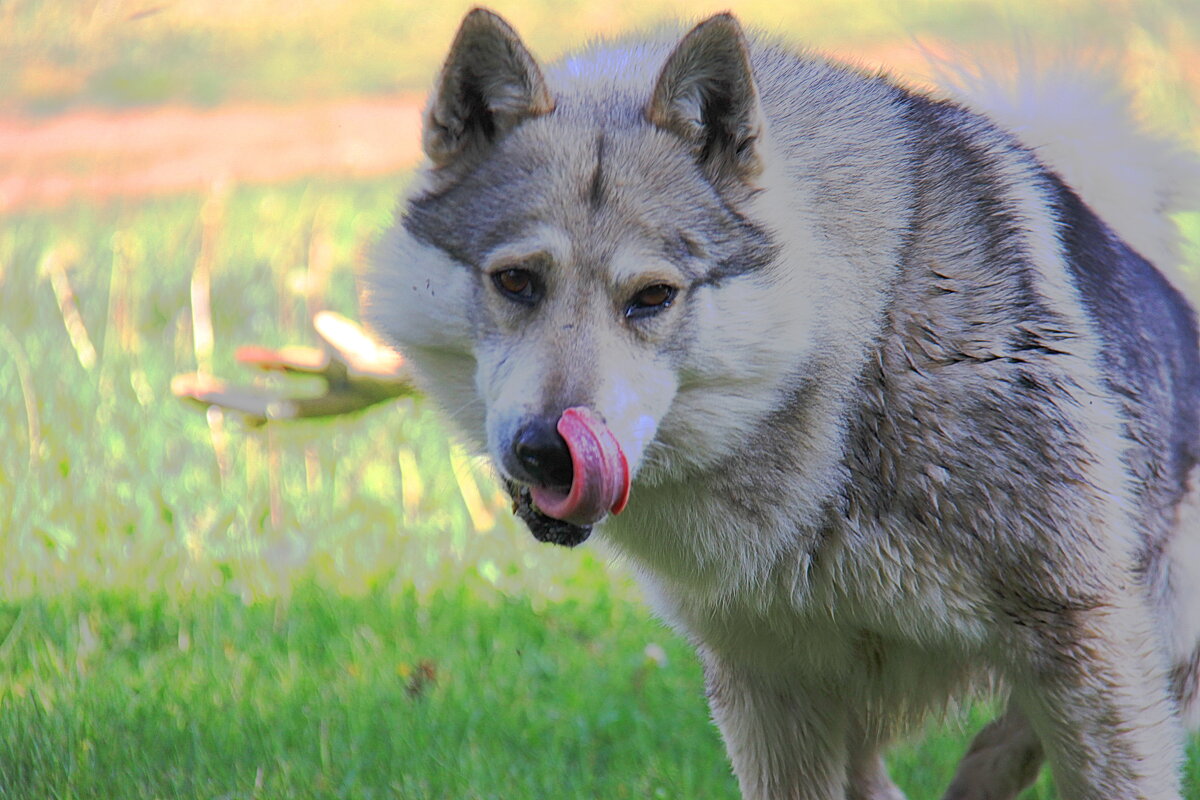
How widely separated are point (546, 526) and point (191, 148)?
9.76 m

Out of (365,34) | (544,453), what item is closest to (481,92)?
(544,453)

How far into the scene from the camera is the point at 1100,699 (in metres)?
2.79

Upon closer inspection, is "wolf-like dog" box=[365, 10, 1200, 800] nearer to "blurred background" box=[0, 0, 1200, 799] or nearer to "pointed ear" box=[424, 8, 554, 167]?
"pointed ear" box=[424, 8, 554, 167]

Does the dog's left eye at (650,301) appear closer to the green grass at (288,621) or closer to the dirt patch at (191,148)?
the green grass at (288,621)

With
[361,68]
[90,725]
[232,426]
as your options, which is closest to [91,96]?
[361,68]

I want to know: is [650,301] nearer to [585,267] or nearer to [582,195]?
[585,267]

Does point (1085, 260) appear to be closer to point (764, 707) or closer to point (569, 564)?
point (764, 707)

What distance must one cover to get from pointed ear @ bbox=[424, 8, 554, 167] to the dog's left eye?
472 millimetres

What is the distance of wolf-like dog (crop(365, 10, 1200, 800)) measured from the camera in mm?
2549

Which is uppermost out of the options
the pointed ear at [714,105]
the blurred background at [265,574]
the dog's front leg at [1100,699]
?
the pointed ear at [714,105]

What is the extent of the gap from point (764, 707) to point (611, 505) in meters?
1.08

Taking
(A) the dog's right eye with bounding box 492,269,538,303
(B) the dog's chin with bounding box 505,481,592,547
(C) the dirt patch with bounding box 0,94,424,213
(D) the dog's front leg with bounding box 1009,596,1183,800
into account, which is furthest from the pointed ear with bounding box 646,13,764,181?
(C) the dirt patch with bounding box 0,94,424,213

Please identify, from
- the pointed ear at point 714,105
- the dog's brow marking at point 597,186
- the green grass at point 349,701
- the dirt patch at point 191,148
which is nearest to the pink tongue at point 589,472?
the dog's brow marking at point 597,186

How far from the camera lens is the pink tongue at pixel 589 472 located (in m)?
2.34
